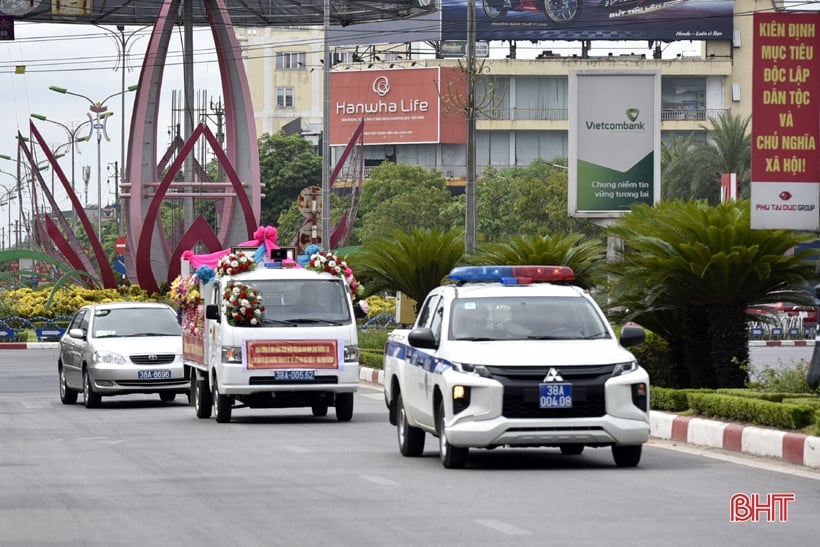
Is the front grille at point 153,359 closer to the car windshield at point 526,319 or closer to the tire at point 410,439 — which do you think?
the tire at point 410,439

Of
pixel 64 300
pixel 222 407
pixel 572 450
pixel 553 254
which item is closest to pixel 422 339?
pixel 572 450

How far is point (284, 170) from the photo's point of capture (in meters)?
116

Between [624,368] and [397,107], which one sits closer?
[624,368]

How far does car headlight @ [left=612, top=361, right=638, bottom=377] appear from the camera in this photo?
14992mm

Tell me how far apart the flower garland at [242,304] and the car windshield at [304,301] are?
0.85ft

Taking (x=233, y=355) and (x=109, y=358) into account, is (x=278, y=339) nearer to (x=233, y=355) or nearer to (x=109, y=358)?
(x=233, y=355)

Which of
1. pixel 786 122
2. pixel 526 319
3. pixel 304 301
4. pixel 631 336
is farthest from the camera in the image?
pixel 304 301

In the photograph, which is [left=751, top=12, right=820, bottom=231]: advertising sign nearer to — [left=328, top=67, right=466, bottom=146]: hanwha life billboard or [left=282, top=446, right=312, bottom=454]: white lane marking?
[left=282, top=446, right=312, bottom=454]: white lane marking

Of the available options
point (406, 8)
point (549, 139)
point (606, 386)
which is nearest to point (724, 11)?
point (549, 139)

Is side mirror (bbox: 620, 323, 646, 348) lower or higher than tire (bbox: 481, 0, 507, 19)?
lower

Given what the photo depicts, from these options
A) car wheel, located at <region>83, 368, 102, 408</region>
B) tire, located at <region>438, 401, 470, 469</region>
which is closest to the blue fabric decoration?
car wheel, located at <region>83, 368, 102, 408</region>

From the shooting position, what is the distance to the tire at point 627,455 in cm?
1531

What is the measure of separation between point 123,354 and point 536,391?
13208 mm

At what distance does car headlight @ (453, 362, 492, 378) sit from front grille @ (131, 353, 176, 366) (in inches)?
497
